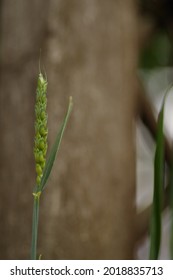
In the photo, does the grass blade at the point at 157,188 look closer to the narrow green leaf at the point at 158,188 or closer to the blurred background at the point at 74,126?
the narrow green leaf at the point at 158,188

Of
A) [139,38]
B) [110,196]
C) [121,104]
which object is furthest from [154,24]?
[110,196]

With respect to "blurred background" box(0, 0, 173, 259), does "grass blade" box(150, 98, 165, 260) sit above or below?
above

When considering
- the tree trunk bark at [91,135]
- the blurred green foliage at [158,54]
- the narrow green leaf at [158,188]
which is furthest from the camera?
the blurred green foliage at [158,54]

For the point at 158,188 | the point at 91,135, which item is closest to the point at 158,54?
the point at 91,135

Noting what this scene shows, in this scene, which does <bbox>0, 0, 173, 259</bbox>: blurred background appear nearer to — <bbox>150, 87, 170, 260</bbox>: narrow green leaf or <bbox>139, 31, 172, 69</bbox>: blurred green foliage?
<bbox>139, 31, 172, 69</bbox>: blurred green foliage

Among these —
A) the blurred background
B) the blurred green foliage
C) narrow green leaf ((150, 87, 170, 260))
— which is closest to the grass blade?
narrow green leaf ((150, 87, 170, 260))

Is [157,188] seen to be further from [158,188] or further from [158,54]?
[158,54]

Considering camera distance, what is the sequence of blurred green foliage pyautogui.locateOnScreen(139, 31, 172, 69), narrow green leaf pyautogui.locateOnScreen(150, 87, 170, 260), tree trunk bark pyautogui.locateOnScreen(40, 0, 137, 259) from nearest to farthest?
narrow green leaf pyautogui.locateOnScreen(150, 87, 170, 260), tree trunk bark pyautogui.locateOnScreen(40, 0, 137, 259), blurred green foliage pyautogui.locateOnScreen(139, 31, 172, 69)

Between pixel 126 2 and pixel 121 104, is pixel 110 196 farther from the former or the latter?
pixel 126 2

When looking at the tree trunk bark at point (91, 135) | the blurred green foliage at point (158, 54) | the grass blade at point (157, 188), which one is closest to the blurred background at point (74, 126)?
the tree trunk bark at point (91, 135)
